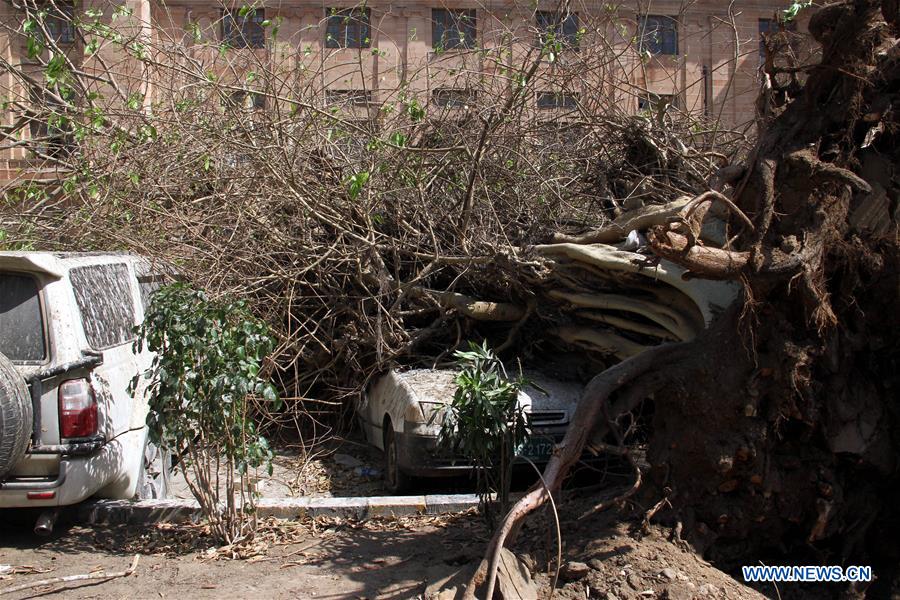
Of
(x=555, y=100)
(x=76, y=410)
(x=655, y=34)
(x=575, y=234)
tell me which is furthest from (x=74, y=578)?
(x=655, y=34)

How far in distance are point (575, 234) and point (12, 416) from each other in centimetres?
497

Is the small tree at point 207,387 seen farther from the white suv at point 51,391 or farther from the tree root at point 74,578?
the tree root at point 74,578

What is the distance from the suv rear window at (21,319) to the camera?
4.82m

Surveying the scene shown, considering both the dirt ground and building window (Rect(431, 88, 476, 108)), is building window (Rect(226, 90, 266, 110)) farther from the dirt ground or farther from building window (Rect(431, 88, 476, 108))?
the dirt ground

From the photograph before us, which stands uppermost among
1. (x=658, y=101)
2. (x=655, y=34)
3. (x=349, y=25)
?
(x=349, y=25)

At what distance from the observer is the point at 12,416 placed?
4508mm

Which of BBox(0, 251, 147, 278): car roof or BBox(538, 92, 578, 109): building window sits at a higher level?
BBox(538, 92, 578, 109): building window

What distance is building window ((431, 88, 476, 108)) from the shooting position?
846 cm

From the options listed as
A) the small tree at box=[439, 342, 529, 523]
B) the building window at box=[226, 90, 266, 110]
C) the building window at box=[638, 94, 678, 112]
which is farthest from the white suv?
the building window at box=[638, 94, 678, 112]

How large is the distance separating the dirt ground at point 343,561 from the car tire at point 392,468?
0.85m

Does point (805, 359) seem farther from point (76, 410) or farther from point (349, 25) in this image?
point (349, 25)

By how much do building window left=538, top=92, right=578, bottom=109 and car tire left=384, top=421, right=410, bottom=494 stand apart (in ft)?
12.2

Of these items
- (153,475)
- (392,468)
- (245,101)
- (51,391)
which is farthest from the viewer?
(245,101)

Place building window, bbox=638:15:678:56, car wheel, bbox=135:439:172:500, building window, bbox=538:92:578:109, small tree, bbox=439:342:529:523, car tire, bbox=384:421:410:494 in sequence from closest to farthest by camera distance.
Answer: small tree, bbox=439:342:529:523, car wheel, bbox=135:439:172:500, car tire, bbox=384:421:410:494, building window, bbox=538:92:578:109, building window, bbox=638:15:678:56
